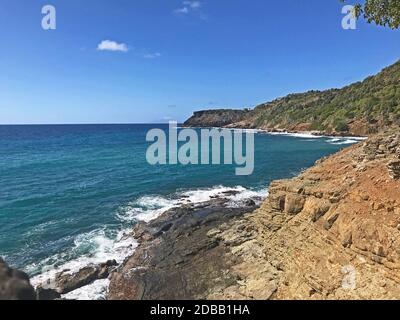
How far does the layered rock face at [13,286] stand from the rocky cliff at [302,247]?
29.7 ft

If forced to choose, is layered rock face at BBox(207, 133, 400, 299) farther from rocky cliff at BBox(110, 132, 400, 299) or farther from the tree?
the tree

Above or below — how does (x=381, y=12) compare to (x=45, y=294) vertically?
above

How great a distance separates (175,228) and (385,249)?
51.9 feet

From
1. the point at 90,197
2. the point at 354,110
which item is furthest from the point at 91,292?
the point at 354,110

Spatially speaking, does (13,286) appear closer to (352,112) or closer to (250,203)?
(250,203)

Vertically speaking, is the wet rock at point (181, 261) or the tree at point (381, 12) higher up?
the tree at point (381, 12)

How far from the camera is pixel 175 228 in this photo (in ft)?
84.3

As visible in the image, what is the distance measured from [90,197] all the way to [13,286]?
29806 mm

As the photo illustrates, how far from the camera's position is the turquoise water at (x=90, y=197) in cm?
2419

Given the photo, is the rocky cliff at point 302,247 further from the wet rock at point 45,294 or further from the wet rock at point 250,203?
the wet rock at point 250,203

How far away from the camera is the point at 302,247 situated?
52.9ft

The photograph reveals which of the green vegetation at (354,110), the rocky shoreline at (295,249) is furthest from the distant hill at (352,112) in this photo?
the rocky shoreline at (295,249)

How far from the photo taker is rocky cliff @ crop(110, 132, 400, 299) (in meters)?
13.2
